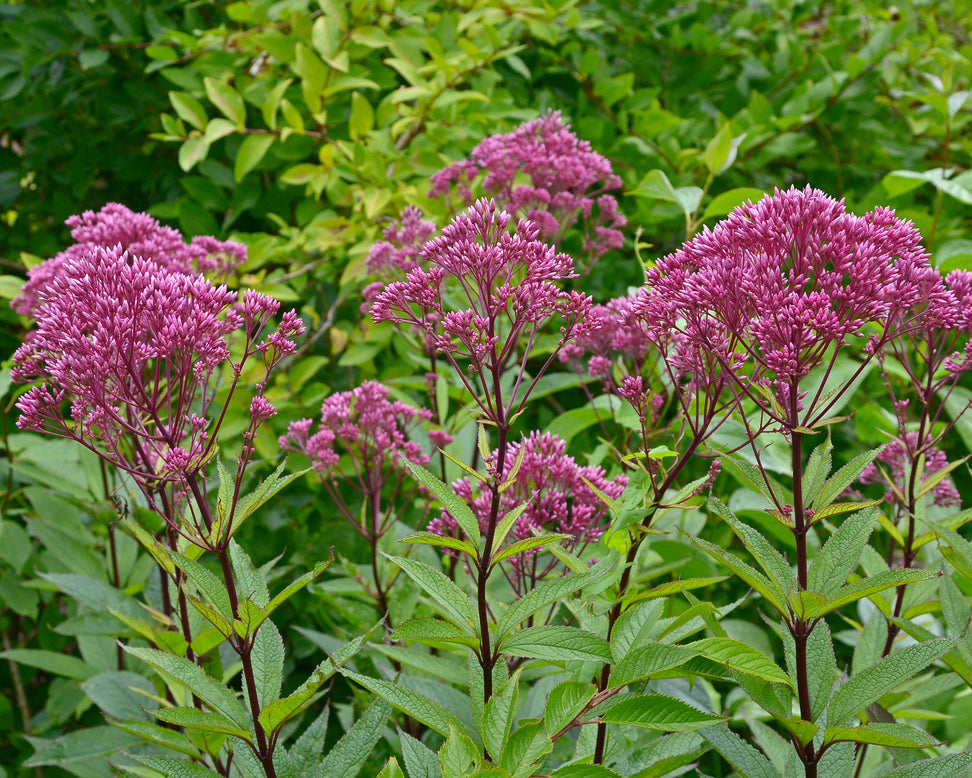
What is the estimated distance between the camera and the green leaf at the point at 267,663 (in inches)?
52.4

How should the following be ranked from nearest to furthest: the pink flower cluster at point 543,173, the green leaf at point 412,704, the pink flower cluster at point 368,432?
the green leaf at point 412,704 < the pink flower cluster at point 368,432 < the pink flower cluster at point 543,173

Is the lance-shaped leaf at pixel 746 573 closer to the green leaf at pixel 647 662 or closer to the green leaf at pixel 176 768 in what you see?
the green leaf at pixel 647 662

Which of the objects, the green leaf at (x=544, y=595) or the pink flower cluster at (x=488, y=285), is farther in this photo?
the pink flower cluster at (x=488, y=285)

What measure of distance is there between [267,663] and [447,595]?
0.35 m

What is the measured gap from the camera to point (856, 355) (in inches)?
121

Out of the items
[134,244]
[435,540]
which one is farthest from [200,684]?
[134,244]

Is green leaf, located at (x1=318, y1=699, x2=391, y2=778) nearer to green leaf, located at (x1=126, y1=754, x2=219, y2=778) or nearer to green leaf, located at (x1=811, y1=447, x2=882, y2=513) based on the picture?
green leaf, located at (x1=126, y1=754, x2=219, y2=778)

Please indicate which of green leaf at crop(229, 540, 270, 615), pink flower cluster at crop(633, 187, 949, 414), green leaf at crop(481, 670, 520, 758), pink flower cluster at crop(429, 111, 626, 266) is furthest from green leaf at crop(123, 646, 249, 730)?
pink flower cluster at crop(429, 111, 626, 266)

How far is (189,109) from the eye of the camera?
3121 millimetres

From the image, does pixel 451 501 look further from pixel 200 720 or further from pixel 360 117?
pixel 360 117

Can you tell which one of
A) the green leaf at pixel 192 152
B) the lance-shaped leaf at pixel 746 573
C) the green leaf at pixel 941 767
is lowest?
the green leaf at pixel 941 767

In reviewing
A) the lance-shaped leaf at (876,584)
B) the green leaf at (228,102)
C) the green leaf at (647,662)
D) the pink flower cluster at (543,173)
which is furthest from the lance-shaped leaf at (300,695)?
the green leaf at (228,102)

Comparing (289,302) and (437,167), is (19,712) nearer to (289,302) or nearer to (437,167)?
(289,302)

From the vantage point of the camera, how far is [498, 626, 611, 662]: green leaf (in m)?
1.16
